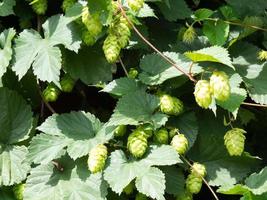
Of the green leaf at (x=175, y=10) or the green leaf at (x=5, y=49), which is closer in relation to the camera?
the green leaf at (x=5, y=49)

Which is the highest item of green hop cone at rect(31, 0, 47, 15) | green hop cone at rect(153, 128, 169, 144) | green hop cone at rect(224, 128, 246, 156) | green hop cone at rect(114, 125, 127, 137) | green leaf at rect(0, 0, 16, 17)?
green leaf at rect(0, 0, 16, 17)

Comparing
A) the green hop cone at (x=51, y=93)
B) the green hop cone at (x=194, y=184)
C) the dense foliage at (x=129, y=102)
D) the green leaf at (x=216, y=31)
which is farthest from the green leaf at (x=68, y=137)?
the green leaf at (x=216, y=31)

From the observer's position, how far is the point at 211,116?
237cm

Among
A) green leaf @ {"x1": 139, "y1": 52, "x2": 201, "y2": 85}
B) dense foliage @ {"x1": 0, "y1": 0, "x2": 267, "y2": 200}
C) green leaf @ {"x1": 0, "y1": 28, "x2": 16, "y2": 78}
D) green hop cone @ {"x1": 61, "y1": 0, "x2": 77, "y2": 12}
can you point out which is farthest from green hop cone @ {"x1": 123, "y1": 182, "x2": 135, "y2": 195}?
green hop cone @ {"x1": 61, "y1": 0, "x2": 77, "y2": 12}

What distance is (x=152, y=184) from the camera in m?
1.94

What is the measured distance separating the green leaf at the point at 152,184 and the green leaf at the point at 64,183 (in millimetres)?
194

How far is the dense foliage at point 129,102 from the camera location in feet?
6.65

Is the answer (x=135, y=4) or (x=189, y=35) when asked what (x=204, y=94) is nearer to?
(x=135, y=4)

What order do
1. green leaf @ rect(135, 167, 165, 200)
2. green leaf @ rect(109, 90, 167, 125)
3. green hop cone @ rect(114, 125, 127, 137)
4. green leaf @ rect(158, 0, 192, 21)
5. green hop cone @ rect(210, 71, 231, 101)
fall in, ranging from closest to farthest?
green hop cone @ rect(210, 71, 231, 101) → green leaf @ rect(135, 167, 165, 200) → green leaf @ rect(109, 90, 167, 125) → green hop cone @ rect(114, 125, 127, 137) → green leaf @ rect(158, 0, 192, 21)

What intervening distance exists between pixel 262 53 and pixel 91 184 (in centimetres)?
89

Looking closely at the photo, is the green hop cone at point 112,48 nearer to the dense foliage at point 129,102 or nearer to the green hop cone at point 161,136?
the dense foliage at point 129,102

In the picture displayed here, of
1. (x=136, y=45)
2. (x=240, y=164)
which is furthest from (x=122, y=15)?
(x=240, y=164)

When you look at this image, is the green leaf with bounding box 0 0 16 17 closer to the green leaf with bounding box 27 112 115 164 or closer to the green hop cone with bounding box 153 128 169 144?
the green leaf with bounding box 27 112 115 164

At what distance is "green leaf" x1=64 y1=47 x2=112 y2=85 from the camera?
7.53 ft
